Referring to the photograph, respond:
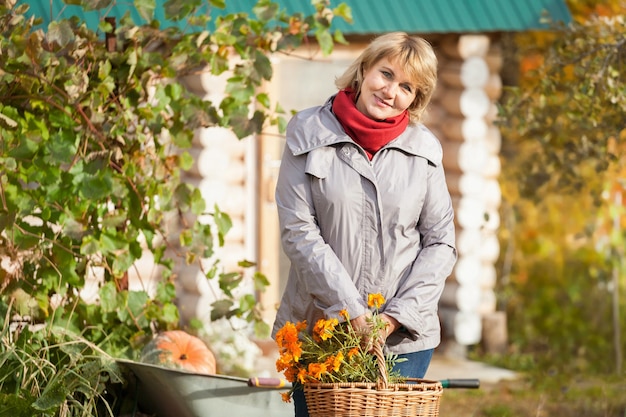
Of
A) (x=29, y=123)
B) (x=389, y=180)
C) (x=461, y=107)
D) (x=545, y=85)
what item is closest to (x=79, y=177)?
(x=29, y=123)

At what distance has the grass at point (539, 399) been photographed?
6.60 metres

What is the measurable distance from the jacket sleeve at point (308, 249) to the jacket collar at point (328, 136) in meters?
0.04

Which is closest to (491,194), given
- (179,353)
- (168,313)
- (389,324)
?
(168,313)

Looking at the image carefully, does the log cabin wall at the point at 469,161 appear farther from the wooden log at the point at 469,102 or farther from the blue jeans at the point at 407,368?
the blue jeans at the point at 407,368

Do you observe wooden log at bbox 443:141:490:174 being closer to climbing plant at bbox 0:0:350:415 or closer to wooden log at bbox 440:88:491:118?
wooden log at bbox 440:88:491:118

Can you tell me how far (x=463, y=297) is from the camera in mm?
8461

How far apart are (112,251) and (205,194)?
2.80 metres

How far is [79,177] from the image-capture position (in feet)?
15.2

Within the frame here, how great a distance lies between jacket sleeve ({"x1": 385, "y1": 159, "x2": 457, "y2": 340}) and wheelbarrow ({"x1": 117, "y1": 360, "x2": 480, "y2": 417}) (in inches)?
34.8

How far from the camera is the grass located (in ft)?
21.6

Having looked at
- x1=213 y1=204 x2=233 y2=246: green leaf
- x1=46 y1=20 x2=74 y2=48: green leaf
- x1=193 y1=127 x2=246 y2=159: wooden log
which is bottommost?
x1=213 y1=204 x2=233 y2=246: green leaf

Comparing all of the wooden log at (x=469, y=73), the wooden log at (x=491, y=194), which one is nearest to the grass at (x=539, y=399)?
the wooden log at (x=491, y=194)

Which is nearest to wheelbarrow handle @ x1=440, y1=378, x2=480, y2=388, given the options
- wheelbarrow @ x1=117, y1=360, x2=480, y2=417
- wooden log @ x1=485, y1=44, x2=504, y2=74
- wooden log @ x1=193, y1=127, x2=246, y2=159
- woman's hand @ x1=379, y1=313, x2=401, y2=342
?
woman's hand @ x1=379, y1=313, x2=401, y2=342

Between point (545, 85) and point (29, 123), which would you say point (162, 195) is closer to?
point (29, 123)
